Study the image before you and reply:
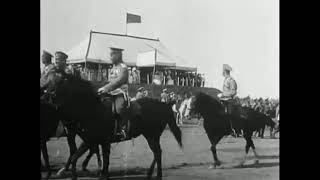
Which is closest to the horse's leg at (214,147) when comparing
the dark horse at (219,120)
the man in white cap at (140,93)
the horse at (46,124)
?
the dark horse at (219,120)

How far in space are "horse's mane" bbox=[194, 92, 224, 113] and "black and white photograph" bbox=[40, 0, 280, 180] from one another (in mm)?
11

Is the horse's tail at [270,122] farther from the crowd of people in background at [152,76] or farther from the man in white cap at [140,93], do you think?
the man in white cap at [140,93]

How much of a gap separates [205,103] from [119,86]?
3.19 ft

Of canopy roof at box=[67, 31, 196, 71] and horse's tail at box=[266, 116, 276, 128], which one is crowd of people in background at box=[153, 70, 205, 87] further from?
horse's tail at box=[266, 116, 276, 128]

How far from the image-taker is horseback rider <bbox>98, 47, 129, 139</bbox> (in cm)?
510

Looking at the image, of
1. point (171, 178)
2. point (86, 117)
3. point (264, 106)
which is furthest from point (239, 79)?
point (86, 117)

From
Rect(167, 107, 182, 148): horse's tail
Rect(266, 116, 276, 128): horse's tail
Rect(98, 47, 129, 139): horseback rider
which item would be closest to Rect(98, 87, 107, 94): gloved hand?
Rect(98, 47, 129, 139): horseback rider

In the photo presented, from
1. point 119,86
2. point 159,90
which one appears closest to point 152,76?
point 159,90

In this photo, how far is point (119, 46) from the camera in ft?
16.9

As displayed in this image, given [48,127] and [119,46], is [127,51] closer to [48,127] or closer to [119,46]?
[119,46]

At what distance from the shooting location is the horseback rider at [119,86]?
5.10 m

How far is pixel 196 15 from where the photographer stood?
5586 mm
